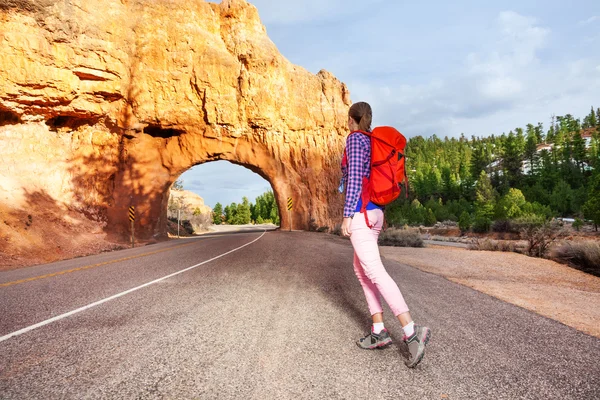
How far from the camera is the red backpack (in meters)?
3.07

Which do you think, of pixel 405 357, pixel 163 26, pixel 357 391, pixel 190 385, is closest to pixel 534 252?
pixel 405 357

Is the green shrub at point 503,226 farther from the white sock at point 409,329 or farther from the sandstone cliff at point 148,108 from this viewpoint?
the white sock at point 409,329

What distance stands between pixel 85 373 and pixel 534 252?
510 inches

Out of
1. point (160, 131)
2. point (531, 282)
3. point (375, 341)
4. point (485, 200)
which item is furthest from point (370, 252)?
point (485, 200)

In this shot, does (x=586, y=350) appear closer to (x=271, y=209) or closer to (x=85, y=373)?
(x=85, y=373)

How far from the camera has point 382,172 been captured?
3.09 metres

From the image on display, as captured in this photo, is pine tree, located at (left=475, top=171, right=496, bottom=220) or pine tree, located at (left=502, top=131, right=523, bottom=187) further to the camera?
pine tree, located at (left=502, top=131, right=523, bottom=187)

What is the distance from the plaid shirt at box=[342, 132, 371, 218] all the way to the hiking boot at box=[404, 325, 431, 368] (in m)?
1.14

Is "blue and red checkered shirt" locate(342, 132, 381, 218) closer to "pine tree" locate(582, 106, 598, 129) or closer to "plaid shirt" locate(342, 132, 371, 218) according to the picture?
"plaid shirt" locate(342, 132, 371, 218)

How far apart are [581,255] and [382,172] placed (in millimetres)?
9200

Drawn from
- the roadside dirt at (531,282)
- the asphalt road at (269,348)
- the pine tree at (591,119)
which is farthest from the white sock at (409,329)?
the pine tree at (591,119)

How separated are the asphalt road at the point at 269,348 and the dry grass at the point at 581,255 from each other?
18.0 feet

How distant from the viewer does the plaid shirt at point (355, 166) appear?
3.15 m

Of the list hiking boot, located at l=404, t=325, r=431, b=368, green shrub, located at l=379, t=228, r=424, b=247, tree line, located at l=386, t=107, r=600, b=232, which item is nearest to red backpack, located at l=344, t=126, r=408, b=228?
hiking boot, located at l=404, t=325, r=431, b=368
